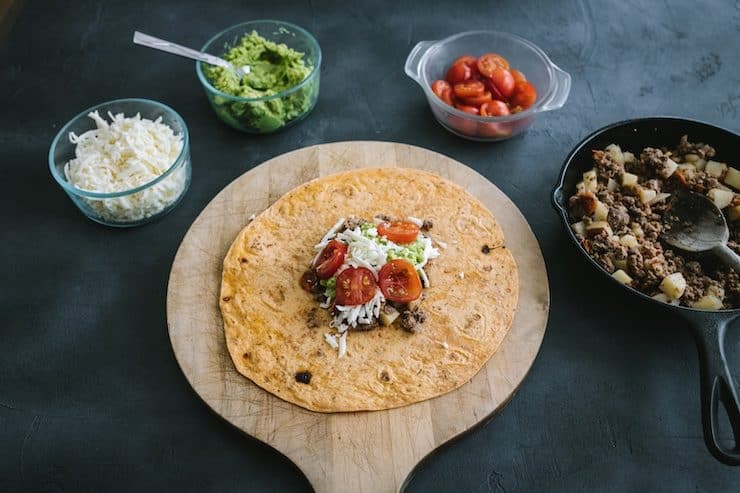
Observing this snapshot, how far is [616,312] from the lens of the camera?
11.4 ft

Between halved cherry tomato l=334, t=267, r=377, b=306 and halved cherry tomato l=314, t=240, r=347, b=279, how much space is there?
0.07 metres

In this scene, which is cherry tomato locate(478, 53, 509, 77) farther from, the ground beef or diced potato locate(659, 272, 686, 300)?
diced potato locate(659, 272, 686, 300)

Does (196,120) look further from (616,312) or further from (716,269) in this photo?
(716,269)

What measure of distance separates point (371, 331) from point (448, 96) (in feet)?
5.93

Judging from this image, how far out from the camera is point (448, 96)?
A: 4262 millimetres

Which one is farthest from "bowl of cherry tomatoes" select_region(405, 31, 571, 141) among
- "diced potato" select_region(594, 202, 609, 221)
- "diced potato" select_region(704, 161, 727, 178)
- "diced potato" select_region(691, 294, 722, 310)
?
"diced potato" select_region(691, 294, 722, 310)

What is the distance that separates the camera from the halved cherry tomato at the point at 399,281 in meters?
3.27

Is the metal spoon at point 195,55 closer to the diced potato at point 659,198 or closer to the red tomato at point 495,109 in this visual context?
the red tomato at point 495,109

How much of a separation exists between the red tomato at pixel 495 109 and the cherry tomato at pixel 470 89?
0.12 meters

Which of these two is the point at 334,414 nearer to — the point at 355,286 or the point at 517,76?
the point at 355,286

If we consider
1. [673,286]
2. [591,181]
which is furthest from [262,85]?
[673,286]


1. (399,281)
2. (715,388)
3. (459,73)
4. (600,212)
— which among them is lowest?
(399,281)

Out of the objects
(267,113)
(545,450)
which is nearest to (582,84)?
(267,113)

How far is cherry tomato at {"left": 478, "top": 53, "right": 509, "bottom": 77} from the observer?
4281mm
